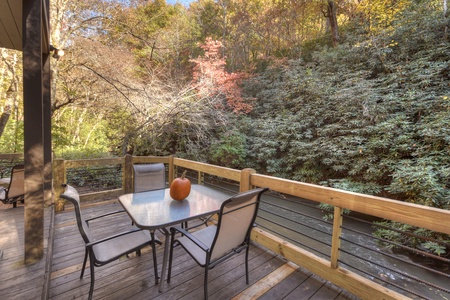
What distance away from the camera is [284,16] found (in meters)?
10.3

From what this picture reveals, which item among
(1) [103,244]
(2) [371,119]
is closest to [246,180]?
(1) [103,244]

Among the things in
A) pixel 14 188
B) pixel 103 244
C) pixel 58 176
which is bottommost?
pixel 103 244

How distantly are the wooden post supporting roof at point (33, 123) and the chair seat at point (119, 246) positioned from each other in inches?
27.0

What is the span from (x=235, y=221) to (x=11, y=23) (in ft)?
10.7

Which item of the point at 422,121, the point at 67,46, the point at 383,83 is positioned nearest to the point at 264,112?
the point at 383,83

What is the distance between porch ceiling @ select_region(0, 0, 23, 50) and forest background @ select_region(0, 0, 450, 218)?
2397mm

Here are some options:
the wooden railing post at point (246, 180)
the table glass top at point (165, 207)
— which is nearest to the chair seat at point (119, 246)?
the table glass top at point (165, 207)

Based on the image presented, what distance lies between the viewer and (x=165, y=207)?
1.88 meters

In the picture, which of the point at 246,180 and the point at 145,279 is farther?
the point at 246,180

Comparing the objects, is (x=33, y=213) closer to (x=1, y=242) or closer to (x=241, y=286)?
(x=1, y=242)

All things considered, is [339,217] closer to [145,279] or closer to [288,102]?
[145,279]

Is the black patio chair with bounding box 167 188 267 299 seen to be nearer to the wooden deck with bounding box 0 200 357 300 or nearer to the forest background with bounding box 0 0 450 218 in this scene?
the wooden deck with bounding box 0 200 357 300

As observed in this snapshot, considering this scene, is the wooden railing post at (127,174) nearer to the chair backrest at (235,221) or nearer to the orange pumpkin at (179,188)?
the orange pumpkin at (179,188)

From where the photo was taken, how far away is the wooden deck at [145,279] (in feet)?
5.51
